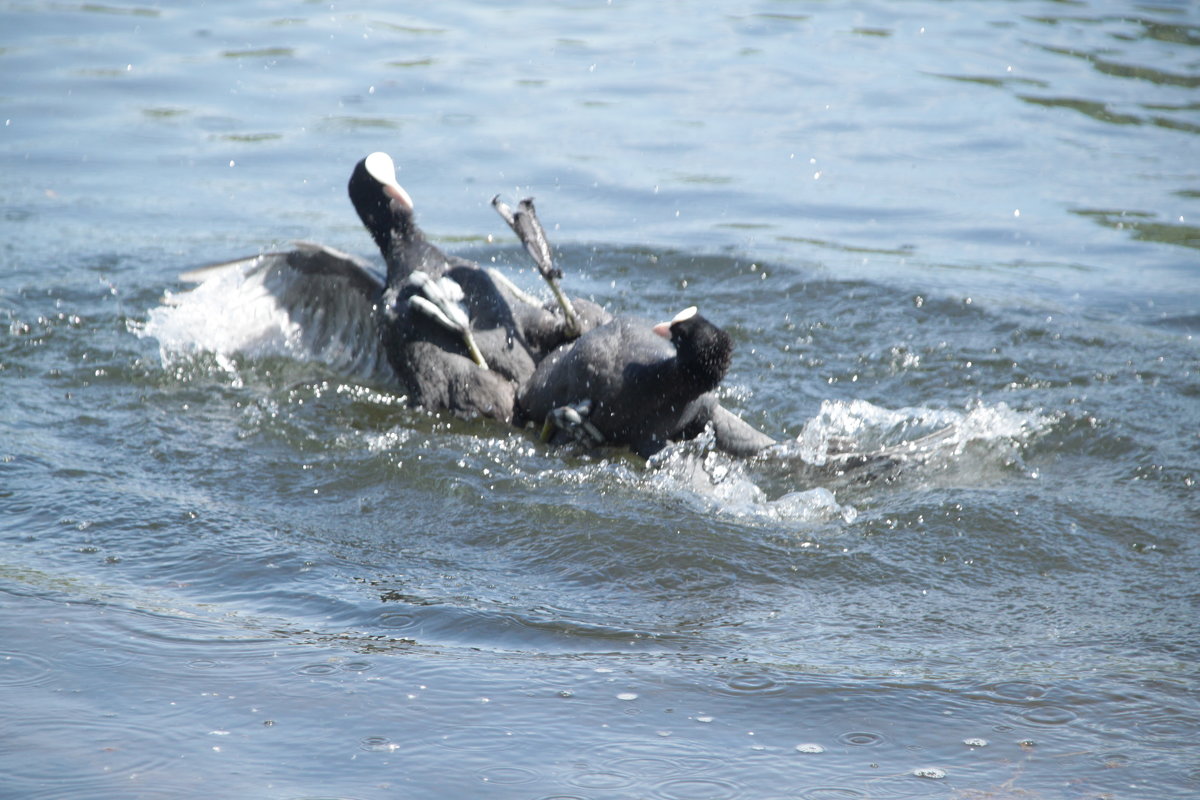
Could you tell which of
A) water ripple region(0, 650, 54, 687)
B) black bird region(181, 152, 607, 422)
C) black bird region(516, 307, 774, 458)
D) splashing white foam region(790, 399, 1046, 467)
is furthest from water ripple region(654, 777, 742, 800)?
black bird region(181, 152, 607, 422)

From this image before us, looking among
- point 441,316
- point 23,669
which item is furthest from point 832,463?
point 23,669

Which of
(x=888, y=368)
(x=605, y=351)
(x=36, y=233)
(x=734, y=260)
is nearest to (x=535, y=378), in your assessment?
(x=605, y=351)

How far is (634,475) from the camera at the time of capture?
4297 mm

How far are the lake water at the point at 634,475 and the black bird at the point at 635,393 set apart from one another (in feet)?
0.35

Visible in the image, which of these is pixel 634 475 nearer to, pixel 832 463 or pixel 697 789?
pixel 832 463

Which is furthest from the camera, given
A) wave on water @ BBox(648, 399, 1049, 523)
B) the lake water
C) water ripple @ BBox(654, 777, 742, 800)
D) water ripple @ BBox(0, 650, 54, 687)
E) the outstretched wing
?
the outstretched wing

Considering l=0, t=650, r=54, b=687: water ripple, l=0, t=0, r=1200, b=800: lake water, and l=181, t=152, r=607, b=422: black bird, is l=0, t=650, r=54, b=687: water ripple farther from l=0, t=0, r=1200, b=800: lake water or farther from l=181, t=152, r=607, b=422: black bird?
l=181, t=152, r=607, b=422: black bird

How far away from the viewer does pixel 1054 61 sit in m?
11.1

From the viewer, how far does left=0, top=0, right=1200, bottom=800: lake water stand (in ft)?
8.53

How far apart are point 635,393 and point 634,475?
10.9 inches

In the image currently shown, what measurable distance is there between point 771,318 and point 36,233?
416cm

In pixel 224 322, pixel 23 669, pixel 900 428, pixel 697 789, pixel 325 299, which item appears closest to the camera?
pixel 697 789

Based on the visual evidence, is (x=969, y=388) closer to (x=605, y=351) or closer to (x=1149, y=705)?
(x=605, y=351)

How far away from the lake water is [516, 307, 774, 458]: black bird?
0.11 m
